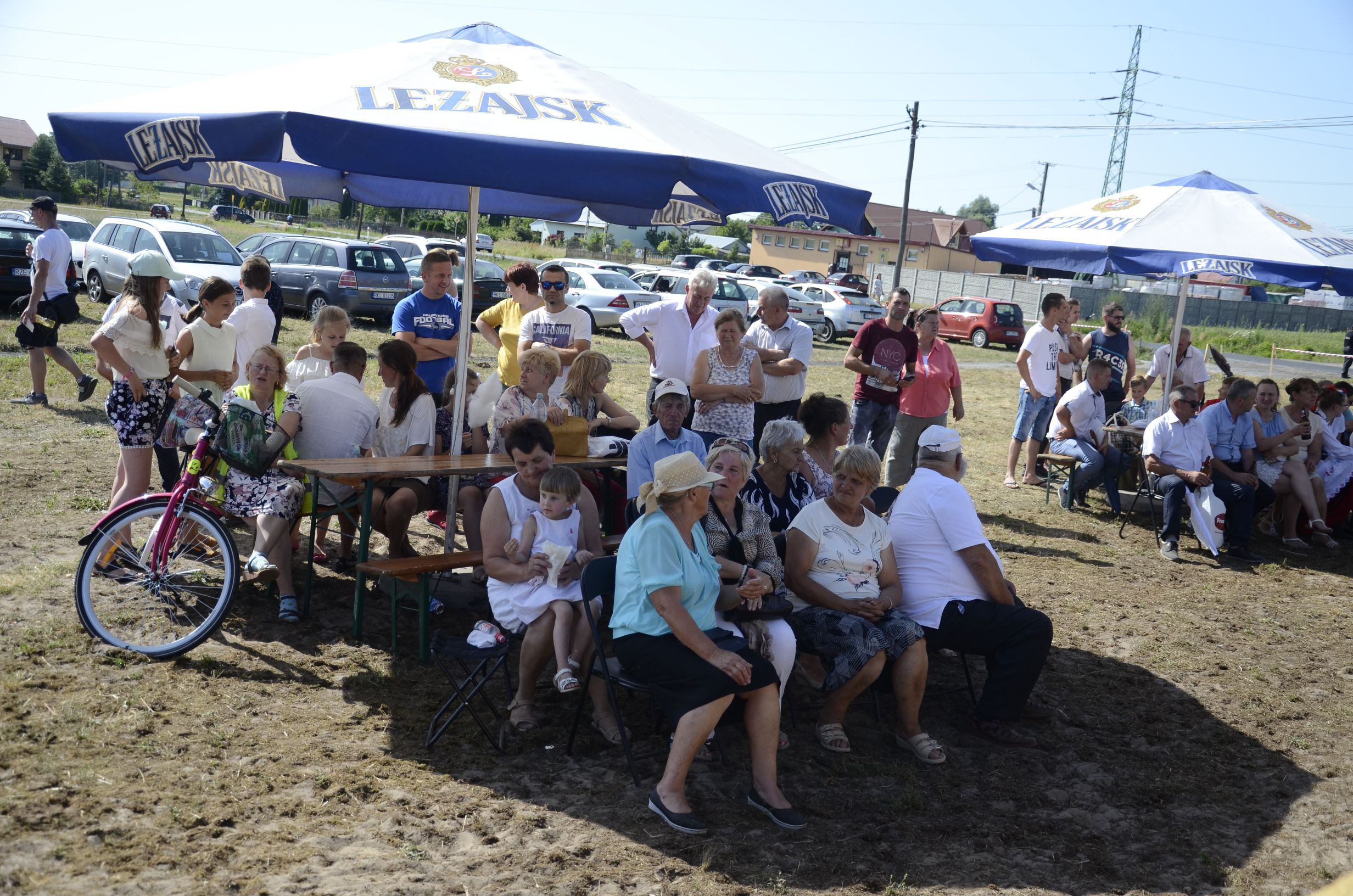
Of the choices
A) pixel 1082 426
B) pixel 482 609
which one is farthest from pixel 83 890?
pixel 1082 426

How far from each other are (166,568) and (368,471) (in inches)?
38.5

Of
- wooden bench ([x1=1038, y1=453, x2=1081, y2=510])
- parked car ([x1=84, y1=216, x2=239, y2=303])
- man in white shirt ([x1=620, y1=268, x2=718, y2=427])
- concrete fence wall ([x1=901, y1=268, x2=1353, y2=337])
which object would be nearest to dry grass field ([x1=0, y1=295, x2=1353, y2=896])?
man in white shirt ([x1=620, y1=268, x2=718, y2=427])

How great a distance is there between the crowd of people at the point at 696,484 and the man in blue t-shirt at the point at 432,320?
0.05 ft

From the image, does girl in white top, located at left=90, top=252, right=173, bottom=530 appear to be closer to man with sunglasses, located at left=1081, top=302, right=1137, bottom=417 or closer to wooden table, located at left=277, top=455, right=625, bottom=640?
wooden table, located at left=277, top=455, right=625, bottom=640

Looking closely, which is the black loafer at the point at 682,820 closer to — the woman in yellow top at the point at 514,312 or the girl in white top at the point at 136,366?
the woman in yellow top at the point at 514,312

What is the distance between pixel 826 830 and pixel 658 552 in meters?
1.15

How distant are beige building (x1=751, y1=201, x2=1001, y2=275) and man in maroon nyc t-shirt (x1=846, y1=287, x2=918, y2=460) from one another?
5055cm

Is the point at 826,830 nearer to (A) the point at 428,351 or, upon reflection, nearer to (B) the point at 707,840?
(B) the point at 707,840

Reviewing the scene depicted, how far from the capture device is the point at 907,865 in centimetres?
350

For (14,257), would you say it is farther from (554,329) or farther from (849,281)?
(849,281)

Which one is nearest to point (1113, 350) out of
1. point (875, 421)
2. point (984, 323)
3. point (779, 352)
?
point (875, 421)

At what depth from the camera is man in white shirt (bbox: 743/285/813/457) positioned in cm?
732

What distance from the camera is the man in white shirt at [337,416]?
5.40 m

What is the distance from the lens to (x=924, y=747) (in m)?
4.35
